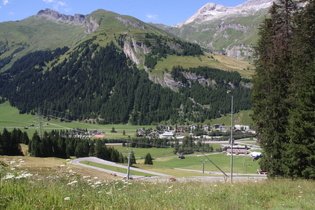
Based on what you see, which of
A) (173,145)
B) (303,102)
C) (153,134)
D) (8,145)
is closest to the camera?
(303,102)

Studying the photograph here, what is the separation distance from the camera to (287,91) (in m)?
26.4

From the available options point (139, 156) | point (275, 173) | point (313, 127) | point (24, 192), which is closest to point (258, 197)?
point (24, 192)

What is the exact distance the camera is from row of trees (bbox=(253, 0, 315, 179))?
22281 millimetres

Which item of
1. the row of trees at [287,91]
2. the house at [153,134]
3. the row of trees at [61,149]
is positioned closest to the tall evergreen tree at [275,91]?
the row of trees at [287,91]

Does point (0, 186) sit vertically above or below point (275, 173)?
above

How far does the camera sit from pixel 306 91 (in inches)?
891

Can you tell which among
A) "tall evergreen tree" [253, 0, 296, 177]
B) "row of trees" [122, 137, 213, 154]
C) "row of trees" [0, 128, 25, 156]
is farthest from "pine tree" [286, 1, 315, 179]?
"row of trees" [122, 137, 213, 154]

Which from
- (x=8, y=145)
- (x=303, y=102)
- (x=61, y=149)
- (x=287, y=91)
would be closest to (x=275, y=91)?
(x=287, y=91)

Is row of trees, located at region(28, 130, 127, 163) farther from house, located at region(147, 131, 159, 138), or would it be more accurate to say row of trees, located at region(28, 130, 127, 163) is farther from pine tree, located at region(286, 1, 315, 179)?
house, located at region(147, 131, 159, 138)

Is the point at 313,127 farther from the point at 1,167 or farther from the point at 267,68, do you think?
the point at 1,167

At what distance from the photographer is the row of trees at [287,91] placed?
22281 mm

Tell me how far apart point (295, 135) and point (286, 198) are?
12691 mm

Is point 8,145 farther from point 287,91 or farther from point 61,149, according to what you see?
point 287,91

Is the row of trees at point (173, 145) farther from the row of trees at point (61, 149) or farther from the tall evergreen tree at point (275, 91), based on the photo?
the tall evergreen tree at point (275, 91)
